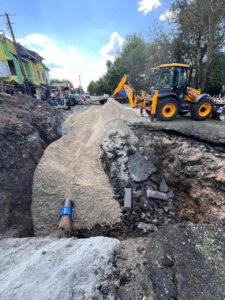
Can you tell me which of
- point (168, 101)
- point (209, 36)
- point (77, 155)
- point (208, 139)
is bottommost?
point (77, 155)

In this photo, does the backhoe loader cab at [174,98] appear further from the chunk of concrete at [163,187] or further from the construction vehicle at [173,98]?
the chunk of concrete at [163,187]

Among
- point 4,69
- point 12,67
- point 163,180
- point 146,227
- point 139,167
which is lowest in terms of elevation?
point 146,227

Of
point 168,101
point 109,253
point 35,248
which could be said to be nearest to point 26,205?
point 35,248

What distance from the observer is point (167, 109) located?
20.6 ft

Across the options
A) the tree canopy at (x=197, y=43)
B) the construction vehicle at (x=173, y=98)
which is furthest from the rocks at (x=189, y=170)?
the tree canopy at (x=197, y=43)

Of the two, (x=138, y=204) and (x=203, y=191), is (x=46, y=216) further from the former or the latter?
(x=203, y=191)

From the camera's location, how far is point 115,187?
413cm

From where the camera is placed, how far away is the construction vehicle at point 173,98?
6078 millimetres

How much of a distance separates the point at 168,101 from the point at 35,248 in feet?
18.7

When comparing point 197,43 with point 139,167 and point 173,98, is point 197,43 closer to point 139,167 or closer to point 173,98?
point 173,98

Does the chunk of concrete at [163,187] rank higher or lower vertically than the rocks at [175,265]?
lower

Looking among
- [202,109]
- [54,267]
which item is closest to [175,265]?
[54,267]

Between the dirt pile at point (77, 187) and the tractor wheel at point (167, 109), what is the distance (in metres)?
1.62

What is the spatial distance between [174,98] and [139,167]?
338 centimetres
